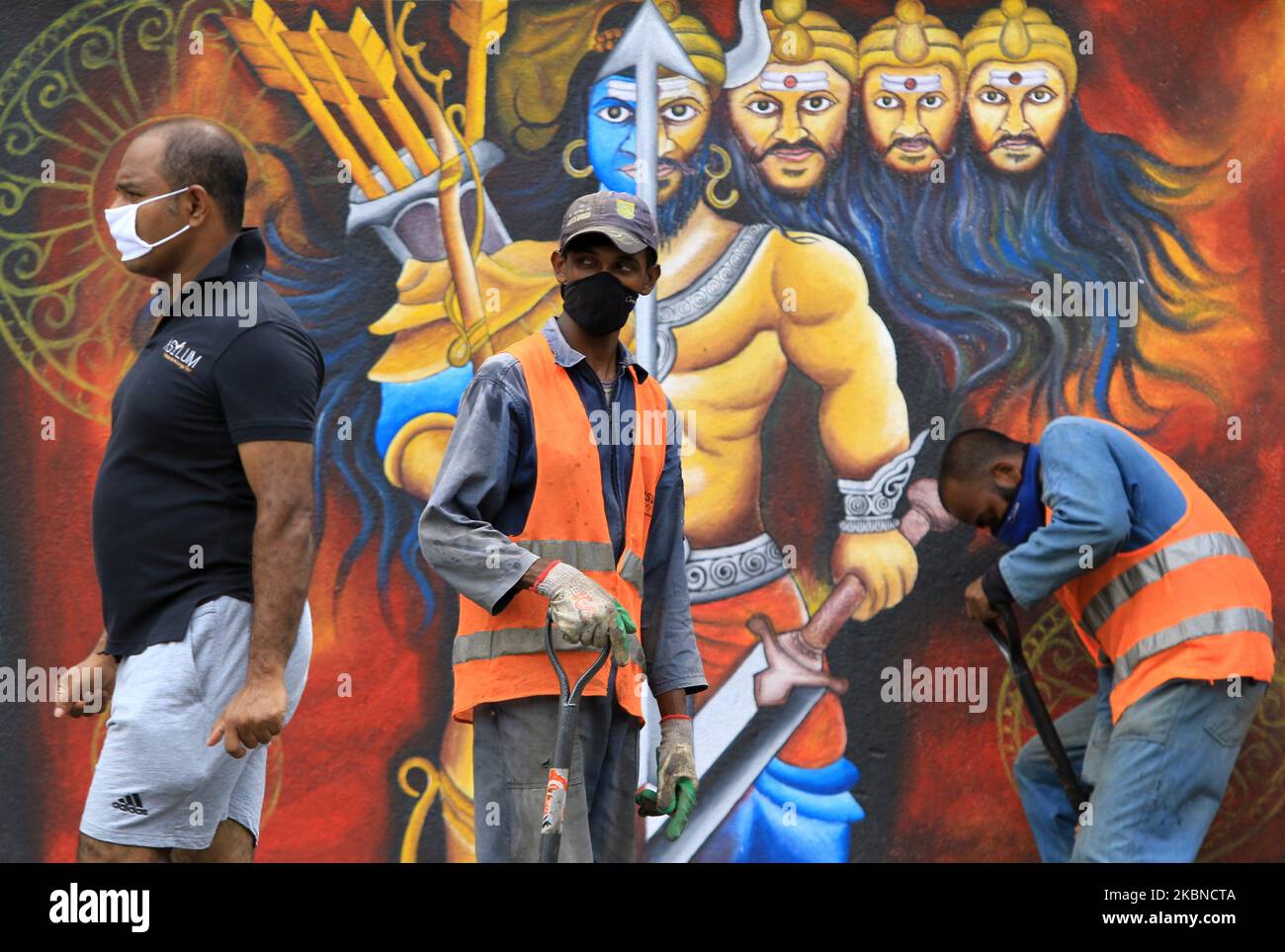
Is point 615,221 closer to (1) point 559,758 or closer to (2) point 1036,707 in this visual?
(1) point 559,758

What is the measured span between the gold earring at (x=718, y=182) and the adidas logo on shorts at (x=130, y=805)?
3.48 metres

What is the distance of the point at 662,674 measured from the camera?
15.9ft

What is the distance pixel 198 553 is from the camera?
167 inches

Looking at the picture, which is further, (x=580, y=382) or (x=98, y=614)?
(x=98, y=614)

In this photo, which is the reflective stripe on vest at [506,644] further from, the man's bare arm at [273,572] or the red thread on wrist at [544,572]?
the man's bare arm at [273,572]

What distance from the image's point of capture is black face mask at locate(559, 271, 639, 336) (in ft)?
15.4

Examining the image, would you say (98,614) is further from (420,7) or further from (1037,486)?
(1037,486)

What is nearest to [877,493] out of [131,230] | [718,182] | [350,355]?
[718,182]

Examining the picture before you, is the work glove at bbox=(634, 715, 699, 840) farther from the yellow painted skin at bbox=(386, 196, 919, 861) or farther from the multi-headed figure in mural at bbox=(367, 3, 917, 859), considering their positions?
the yellow painted skin at bbox=(386, 196, 919, 861)

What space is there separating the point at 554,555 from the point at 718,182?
261 cm

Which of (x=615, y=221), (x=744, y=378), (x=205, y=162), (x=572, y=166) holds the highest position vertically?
(x=572, y=166)

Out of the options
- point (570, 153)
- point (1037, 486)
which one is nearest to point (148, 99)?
point (570, 153)

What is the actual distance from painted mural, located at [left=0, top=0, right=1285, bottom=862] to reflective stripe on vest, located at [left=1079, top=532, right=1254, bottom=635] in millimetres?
479

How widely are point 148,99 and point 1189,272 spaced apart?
396 cm
